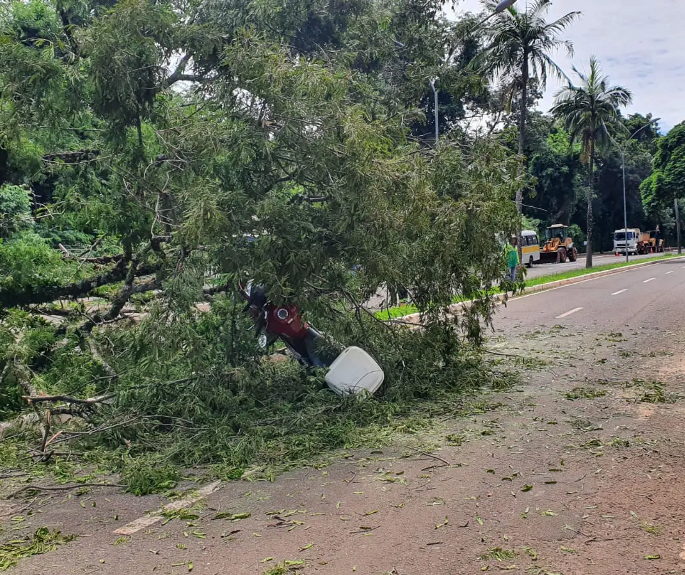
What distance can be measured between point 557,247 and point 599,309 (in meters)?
31.0

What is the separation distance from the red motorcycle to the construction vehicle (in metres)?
40.0

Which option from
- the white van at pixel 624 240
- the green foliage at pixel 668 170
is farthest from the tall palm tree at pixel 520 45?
the white van at pixel 624 240

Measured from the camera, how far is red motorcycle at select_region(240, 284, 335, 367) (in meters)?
7.03

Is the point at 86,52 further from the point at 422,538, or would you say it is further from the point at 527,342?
the point at 527,342

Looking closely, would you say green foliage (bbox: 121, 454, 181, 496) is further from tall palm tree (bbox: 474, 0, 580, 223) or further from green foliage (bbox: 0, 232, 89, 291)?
tall palm tree (bbox: 474, 0, 580, 223)

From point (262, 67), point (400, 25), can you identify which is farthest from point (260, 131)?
point (400, 25)

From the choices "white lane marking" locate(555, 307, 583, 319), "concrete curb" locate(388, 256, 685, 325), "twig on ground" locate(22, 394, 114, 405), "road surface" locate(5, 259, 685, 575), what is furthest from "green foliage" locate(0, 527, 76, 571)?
"white lane marking" locate(555, 307, 583, 319)

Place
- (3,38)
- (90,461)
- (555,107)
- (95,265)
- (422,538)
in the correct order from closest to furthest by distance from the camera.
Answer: (422,538) → (90,461) → (3,38) → (95,265) → (555,107)

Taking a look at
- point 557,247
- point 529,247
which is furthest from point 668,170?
point 529,247

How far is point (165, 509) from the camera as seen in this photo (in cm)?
436

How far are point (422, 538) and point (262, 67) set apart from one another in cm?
463

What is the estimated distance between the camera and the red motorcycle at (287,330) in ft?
23.1

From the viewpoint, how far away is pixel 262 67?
6.37 metres

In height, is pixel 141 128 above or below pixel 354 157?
above
